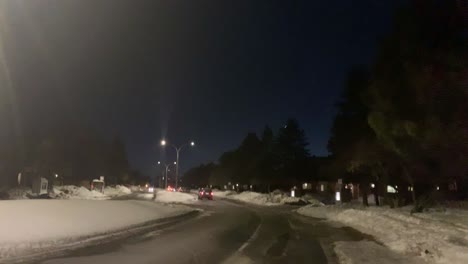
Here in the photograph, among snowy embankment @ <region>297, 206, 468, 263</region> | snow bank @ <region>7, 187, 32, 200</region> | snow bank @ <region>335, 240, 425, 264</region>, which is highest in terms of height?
snow bank @ <region>7, 187, 32, 200</region>

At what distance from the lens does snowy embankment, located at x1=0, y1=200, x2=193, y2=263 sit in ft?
48.9

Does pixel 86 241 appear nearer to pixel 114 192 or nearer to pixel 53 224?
pixel 53 224

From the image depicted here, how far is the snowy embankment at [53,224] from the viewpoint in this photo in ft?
48.9

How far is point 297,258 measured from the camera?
15352 millimetres

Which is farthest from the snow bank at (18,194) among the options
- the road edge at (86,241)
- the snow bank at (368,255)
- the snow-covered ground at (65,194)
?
the snow bank at (368,255)

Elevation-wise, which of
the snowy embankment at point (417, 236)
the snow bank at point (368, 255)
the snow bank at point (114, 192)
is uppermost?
the snow bank at point (114, 192)

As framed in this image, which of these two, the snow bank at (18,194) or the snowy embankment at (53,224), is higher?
the snow bank at (18,194)

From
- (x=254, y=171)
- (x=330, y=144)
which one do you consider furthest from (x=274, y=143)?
(x=330, y=144)

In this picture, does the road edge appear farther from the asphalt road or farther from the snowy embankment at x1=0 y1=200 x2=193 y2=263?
the asphalt road

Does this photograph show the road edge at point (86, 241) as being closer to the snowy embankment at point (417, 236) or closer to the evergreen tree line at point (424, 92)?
the snowy embankment at point (417, 236)

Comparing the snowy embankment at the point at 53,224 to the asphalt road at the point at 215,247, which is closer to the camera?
the asphalt road at the point at 215,247

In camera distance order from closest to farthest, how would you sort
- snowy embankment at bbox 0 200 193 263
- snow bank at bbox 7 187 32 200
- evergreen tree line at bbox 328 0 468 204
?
snowy embankment at bbox 0 200 193 263 < evergreen tree line at bbox 328 0 468 204 < snow bank at bbox 7 187 32 200

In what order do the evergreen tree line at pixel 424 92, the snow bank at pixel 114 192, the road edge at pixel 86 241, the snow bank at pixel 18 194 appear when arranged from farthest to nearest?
1. the snow bank at pixel 114 192
2. the snow bank at pixel 18 194
3. the evergreen tree line at pixel 424 92
4. the road edge at pixel 86 241

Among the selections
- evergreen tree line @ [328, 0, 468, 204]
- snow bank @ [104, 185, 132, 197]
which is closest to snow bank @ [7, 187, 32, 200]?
snow bank @ [104, 185, 132, 197]
